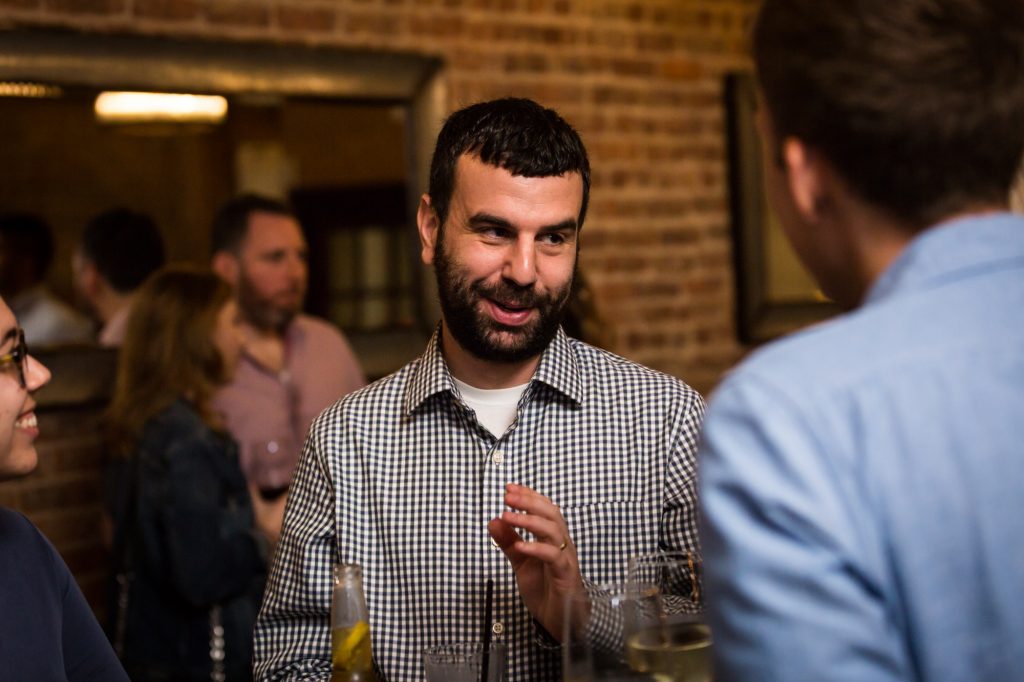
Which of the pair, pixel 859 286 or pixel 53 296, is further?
pixel 53 296

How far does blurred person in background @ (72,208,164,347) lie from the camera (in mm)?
3057

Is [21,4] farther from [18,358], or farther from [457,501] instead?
[457,501]

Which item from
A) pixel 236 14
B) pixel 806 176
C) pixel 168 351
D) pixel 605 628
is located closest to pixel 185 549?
pixel 168 351

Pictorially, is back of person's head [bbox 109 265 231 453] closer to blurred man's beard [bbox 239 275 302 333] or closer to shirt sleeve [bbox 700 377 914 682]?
blurred man's beard [bbox 239 275 302 333]

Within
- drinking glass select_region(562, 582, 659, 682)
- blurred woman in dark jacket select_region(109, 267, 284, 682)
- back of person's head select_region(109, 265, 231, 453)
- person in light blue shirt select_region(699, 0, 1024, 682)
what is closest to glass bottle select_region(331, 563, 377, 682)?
drinking glass select_region(562, 582, 659, 682)

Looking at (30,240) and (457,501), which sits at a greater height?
(30,240)

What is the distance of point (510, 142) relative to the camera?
165 cm

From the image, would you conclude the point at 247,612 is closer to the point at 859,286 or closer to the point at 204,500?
the point at 204,500

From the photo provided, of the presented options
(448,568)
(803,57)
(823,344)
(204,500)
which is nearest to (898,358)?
(823,344)

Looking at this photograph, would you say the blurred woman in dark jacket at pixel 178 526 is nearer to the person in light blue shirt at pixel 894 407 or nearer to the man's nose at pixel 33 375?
the man's nose at pixel 33 375

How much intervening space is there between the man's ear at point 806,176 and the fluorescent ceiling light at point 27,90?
2.50 meters

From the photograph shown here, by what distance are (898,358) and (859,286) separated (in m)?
0.10

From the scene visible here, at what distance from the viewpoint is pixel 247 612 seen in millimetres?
2889

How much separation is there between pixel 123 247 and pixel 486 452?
1.84m
